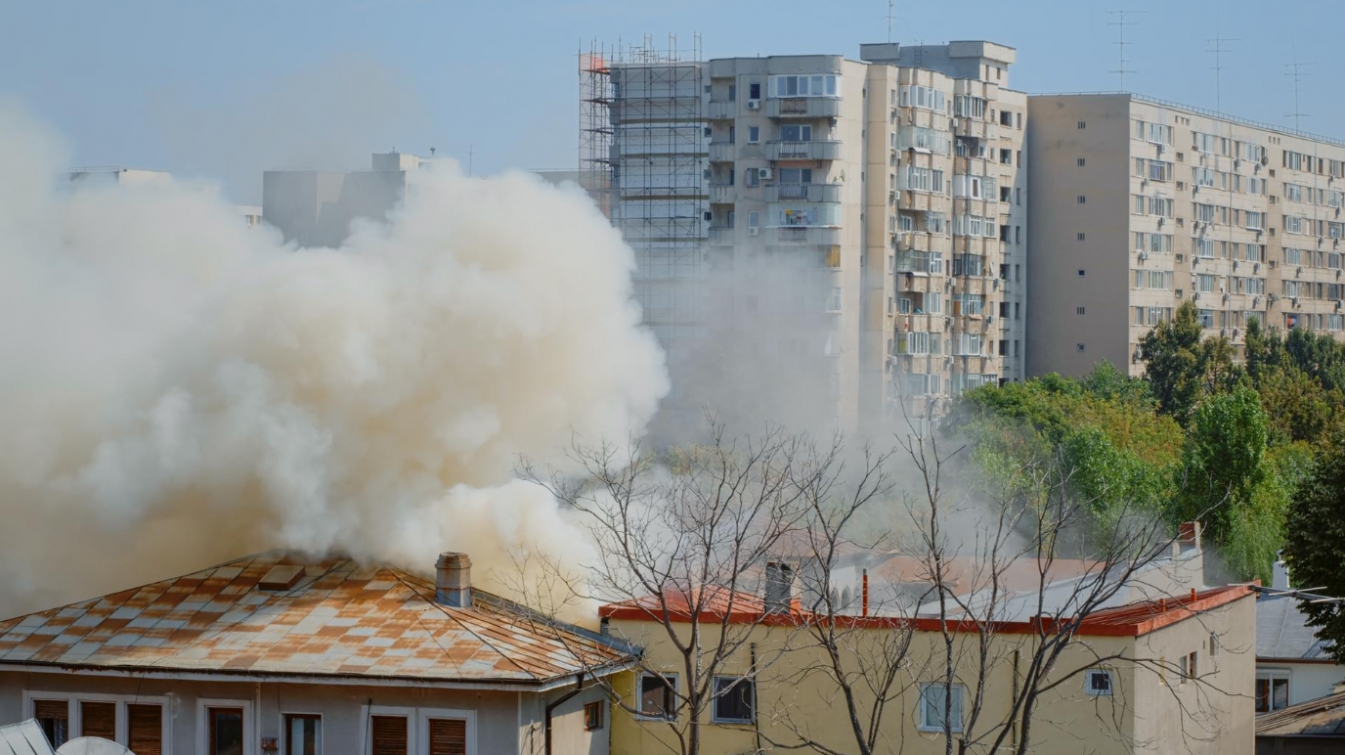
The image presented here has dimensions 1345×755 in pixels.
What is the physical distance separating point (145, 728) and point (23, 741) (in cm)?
426

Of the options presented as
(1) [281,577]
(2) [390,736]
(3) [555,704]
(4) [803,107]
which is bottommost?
(2) [390,736]

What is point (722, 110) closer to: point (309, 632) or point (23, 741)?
point (309, 632)

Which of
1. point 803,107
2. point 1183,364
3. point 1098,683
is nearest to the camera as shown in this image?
point 1098,683

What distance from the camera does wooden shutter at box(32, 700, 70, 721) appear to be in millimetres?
25547

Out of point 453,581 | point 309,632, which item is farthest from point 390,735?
point 453,581

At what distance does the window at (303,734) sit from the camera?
24375mm

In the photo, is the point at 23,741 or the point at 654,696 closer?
the point at 23,741

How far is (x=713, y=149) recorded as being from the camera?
233ft

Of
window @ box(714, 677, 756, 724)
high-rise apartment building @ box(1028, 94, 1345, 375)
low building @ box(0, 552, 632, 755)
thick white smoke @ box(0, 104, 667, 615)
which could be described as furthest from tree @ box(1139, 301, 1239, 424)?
low building @ box(0, 552, 632, 755)

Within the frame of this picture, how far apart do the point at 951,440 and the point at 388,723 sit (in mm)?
44249

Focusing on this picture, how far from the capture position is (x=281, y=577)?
27.2 meters

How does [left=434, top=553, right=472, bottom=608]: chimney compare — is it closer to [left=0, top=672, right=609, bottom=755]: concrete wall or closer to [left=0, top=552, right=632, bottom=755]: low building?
[left=0, top=552, right=632, bottom=755]: low building

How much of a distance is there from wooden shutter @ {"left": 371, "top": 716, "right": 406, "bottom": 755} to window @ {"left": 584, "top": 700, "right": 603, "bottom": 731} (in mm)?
2470

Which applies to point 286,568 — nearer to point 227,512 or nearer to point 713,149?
point 227,512
